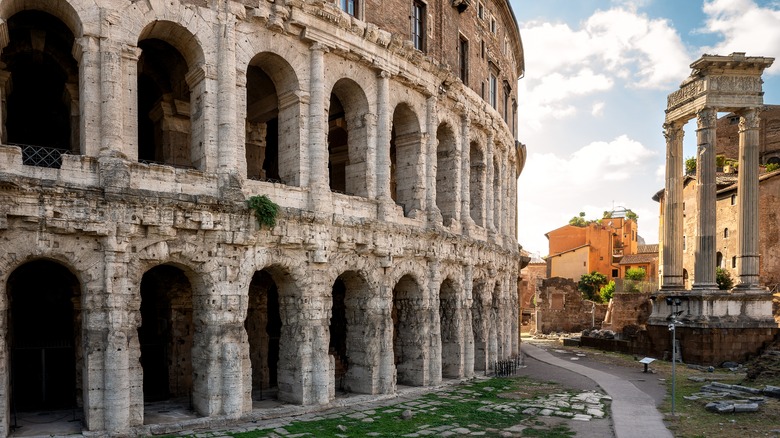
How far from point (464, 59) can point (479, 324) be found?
32.3 feet

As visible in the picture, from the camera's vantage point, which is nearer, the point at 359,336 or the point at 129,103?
the point at 129,103

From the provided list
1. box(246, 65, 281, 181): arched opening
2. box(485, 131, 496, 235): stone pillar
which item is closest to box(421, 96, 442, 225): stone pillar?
box(246, 65, 281, 181): arched opening

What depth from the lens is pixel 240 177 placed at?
13875mm

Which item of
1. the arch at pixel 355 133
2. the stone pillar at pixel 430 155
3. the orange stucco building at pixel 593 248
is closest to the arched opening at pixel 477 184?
the stone pillar at pixel 430 155

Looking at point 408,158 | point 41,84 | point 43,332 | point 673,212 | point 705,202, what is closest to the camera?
point 43,332

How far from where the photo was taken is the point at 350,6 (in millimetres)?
17234

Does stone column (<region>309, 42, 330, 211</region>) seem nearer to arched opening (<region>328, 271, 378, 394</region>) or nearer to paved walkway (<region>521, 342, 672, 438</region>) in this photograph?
arched opening (<region>328, 271, 378, 394</region>)

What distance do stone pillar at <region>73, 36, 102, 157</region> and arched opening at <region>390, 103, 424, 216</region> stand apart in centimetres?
922

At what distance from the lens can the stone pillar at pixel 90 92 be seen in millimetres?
12094

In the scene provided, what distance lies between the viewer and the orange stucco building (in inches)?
2495

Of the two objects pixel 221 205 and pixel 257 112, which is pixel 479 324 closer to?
pixel 257 112

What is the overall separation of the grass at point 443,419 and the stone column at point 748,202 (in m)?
15.1

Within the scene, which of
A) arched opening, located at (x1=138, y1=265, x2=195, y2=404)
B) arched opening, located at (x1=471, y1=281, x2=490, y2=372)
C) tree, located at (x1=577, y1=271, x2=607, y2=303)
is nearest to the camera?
arched opening, located at (x1=138, y1=265, x2=195, y2=404)

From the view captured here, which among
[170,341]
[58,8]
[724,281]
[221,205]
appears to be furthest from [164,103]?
[724,281]
